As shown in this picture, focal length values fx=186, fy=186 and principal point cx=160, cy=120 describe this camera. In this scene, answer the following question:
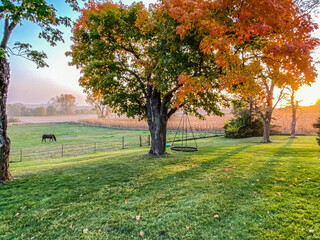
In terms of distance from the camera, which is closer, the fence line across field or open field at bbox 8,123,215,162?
the fence line across field

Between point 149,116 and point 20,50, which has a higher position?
point 20,50

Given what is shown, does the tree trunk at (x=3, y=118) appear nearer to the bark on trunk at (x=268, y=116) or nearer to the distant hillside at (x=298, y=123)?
the bark on trunk at (x=268, y=116)

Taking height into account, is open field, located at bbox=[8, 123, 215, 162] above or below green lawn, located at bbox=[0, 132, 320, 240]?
below

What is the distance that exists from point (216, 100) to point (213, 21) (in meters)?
5.15

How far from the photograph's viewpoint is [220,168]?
6855mm

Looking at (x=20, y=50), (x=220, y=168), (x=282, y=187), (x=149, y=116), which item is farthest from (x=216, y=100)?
(x=20, y=50)

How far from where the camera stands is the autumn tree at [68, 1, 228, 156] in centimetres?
771

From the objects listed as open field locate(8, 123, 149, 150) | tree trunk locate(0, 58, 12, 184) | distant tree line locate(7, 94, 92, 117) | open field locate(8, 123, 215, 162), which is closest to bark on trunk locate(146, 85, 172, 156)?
tree trunk locate(0, 58, 12, 184)

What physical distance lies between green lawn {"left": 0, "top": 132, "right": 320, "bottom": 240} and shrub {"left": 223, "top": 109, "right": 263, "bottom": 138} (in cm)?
1620

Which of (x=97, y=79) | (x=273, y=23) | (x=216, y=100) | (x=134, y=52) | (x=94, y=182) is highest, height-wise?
(x=134, y=52)

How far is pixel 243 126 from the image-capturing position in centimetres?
2248

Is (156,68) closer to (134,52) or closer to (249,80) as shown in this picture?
(134,52)

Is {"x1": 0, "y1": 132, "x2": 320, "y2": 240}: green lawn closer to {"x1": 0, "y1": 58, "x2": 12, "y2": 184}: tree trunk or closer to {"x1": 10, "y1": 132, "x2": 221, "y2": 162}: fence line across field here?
{"x1": 0, "y1": 58, "x2": 12, "y2": 184}: tree trunk

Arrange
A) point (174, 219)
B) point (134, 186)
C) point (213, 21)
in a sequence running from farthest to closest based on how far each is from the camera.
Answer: point (213, 21), point (134, 186), point (174, 219)
